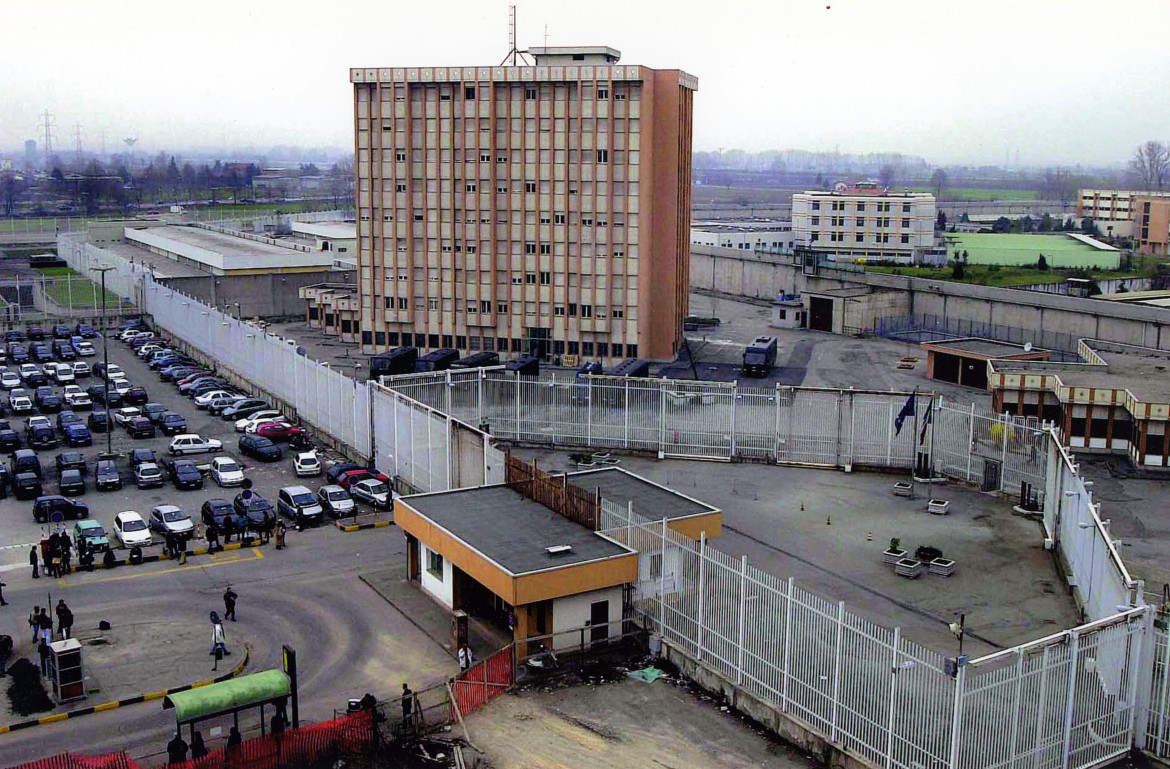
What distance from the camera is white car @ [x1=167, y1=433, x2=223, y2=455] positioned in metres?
37.0

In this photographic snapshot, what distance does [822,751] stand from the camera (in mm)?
16516

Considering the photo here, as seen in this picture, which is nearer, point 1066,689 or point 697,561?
point 1066,689

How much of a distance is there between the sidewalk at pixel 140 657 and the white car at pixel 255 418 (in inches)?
710

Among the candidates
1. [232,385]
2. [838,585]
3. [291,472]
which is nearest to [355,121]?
[232,385]

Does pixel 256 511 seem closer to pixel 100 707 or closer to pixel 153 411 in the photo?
pixel 100 707

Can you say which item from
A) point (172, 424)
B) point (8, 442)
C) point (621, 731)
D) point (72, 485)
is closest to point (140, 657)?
point (621, 731)

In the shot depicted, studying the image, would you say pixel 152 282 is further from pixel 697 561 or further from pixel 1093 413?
pixel 697 561

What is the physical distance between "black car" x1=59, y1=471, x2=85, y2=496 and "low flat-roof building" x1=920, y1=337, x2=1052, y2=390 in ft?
106

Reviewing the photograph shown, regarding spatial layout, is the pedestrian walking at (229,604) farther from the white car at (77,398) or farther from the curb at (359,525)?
the white car at (77,398)

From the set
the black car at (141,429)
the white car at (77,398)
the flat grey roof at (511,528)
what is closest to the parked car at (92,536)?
the flat grey roof at (511,528)

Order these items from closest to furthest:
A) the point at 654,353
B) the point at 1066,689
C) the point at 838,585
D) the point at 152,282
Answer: the point at 1066,689 → the point at 838,585 → the point at 654,353 → the point at 152,282

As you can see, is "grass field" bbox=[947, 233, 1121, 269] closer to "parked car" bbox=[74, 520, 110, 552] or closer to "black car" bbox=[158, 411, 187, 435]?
"black car" bbox=[158, 411, 187, 435]

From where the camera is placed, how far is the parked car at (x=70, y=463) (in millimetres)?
34281

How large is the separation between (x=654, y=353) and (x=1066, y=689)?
38.1m
